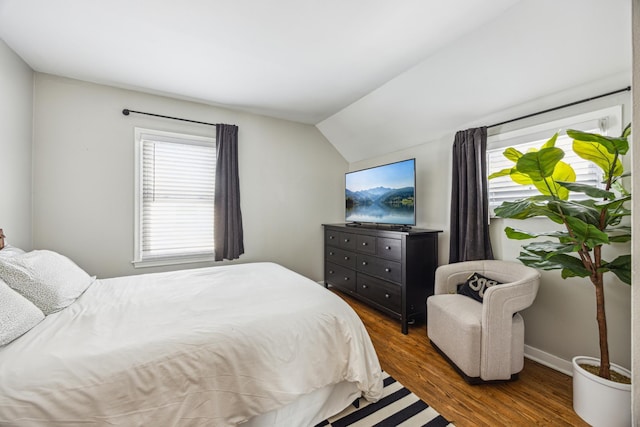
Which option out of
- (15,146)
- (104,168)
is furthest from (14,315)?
Answer: (104,168)

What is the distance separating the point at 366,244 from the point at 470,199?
1212 mm

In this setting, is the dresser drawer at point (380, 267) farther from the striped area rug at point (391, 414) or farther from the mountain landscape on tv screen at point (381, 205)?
the striped area rug at point (391, 414)

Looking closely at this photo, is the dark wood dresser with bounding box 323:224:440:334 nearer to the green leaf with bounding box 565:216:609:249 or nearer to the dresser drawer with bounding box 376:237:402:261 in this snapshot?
the dresser drawer with bounding box 376:237:402:261

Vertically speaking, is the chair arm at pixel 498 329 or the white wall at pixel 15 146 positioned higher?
the white wall at pixel 15 146

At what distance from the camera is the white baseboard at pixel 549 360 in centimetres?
196

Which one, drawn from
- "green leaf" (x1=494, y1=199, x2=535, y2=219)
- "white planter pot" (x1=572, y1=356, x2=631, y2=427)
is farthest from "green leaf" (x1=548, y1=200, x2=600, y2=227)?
"white planter pot" (x1=572, y1=356, x2=631, y2=427)

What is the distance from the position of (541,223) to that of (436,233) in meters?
0.92

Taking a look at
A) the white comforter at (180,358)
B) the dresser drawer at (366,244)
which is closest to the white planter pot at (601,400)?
the white comforter at (180,358)

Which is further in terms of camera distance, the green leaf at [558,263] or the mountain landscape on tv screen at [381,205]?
the mountain landscape on tv screen at [381,205]

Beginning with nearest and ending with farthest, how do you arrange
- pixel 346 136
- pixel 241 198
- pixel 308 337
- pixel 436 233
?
pixel 308 337 → pixel 436 233 → pixel 241 198 → pixel 346 136

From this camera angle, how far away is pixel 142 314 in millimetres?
1464

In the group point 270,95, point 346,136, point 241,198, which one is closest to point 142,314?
point 241,198

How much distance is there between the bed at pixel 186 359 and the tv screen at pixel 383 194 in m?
1.60

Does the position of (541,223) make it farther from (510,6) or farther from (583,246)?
(510,6)
